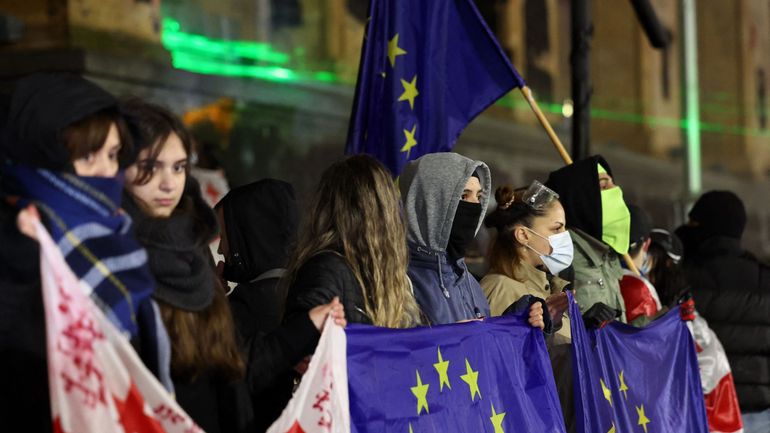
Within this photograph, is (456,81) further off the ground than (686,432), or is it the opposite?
(456,81)

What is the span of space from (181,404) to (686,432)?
11.0 feet

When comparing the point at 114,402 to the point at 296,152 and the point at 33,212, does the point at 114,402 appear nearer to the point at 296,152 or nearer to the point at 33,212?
the point at 33,212

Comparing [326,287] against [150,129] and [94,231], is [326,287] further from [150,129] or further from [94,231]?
[94,231]

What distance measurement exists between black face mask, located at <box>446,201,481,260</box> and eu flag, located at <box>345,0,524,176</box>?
1175 millimetres

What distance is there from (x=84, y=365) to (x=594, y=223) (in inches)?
141

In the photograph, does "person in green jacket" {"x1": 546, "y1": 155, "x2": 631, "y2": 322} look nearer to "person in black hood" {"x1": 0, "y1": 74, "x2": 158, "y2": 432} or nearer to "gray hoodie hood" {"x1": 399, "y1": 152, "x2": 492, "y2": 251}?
"gray hoodie hood" {"x1": 399, "y1": 152, "x2": 492, "y2": 251}

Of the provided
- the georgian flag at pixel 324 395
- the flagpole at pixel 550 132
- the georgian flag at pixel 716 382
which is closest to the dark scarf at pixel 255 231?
the georgian flag at pixel 324 395

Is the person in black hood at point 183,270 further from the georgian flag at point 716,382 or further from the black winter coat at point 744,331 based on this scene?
the black winter coat at point 744,331

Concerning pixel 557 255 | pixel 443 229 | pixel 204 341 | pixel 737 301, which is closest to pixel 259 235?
pixel 443 229

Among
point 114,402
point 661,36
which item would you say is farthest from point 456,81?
point 114,402

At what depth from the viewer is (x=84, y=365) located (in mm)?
2926

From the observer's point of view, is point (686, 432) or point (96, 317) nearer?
point (96, 317)

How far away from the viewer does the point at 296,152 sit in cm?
1231

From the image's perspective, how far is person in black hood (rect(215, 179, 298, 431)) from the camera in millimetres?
4395
